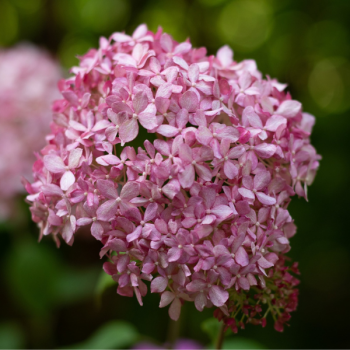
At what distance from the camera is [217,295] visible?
2.32 ft

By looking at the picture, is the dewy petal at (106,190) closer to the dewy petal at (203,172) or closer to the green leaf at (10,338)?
the dewy petal at (203,172)

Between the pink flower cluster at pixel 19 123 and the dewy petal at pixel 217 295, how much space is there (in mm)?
1353

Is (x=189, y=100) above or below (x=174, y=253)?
above

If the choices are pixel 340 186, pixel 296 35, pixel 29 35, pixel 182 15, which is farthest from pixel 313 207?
pixel 29 35

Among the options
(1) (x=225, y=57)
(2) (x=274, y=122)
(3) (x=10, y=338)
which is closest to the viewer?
(2) (x=274, y=122)

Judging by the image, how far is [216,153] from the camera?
0.71m

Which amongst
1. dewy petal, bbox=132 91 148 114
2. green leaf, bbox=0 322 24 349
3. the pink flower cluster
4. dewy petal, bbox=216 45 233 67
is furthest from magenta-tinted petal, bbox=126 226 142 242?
green leaf, bbox=0 322 24 349

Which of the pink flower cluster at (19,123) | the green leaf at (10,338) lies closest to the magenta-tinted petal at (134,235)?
the pink flower cluster at (19,123)

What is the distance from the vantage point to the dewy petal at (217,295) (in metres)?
0.70

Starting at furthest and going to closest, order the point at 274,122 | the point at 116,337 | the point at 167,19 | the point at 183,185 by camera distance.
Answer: the point at 167,19 → the point at 116,337 → the point at 274,122 → the point at 183,185

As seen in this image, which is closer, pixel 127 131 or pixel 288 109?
pixel 127 131

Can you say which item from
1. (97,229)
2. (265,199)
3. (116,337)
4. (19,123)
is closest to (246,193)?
(265,199)

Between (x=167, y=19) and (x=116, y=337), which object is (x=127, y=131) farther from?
(x=167, y=19)

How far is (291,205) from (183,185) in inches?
69.4
